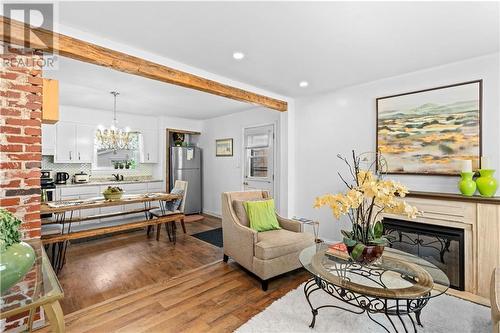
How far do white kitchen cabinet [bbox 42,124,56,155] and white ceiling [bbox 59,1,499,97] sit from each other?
→ 3382mm

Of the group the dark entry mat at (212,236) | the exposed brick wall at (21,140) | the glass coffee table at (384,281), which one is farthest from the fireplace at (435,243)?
the exposed brick wall at (21,140)

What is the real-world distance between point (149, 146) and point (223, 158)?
1.78m

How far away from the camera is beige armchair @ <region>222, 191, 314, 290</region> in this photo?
2588mm

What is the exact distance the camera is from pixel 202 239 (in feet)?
14.0

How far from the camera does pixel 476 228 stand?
2.49 meters

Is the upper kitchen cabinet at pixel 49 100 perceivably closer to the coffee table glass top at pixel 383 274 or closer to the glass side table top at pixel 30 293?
the glass side table top at pixel 30 293

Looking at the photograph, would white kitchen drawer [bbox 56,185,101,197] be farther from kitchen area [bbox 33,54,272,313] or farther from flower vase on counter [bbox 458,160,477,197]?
flower vase on counter [bbox 458,160,477,197]

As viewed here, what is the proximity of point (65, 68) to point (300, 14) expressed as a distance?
2.82 meters

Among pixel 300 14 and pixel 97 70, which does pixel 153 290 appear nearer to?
pixel 97 70

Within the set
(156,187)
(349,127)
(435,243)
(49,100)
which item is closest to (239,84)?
(349,127)

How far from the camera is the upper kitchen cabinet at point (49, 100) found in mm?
2098

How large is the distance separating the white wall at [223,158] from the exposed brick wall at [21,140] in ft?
11.7

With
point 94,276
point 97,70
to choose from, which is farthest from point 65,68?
point 94,276

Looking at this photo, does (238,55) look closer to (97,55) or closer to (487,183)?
(97,55)
